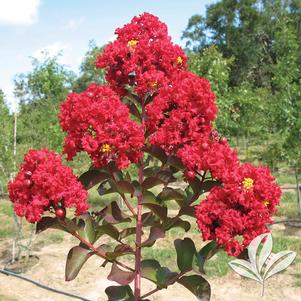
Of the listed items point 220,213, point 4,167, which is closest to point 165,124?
point 220,213

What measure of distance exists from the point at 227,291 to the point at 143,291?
0.99 metres

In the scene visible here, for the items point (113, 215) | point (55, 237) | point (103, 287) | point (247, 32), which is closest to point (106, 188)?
point (113, 215)

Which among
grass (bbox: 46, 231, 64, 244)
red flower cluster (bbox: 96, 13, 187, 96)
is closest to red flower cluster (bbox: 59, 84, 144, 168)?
red flower cluster (bbox: 96, 13, 187, 96)

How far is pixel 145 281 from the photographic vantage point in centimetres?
577

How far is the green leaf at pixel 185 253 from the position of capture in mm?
1840

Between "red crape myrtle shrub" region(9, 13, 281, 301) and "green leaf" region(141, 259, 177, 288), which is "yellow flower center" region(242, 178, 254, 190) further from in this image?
"green leaf" region(141, 259, 177, 288)

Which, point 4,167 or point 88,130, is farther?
point 4,167

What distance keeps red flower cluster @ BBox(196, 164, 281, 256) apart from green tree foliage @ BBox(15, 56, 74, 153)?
5942mm

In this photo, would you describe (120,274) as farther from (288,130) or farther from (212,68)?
(212,68)

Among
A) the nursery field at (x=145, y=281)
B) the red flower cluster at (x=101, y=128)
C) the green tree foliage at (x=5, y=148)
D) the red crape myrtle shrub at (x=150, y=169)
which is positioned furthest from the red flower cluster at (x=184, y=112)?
the green tree foliage at (x=5, y=148)

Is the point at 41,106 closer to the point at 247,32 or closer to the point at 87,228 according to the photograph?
the point at 87,228

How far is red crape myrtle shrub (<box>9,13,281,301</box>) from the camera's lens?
159cm

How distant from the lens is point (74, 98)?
1791 millimetres

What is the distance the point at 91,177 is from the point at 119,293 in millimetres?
546
